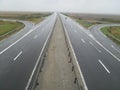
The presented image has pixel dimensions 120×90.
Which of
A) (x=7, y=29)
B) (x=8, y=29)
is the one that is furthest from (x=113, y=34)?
(x=7, y=29)

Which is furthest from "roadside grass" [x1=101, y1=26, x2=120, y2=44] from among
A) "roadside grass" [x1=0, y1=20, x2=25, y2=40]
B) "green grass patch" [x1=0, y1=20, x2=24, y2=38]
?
"green grass patch" [x1=0, y1=20, x2=24, y2=38]

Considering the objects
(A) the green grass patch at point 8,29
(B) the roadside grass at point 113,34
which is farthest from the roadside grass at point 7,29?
(B) the roadside grass at point 113,34

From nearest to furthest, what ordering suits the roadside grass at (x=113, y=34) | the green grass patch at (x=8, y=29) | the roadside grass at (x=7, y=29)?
the roadside grass at (x=113, y=34) < the roadside grass at (x=7, y=29) < the green grass patch at (x=8, y=29)

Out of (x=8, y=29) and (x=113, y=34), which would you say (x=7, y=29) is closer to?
(x=8, y=29)

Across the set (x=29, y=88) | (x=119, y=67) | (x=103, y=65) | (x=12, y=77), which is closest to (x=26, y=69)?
(x=12, y=77)

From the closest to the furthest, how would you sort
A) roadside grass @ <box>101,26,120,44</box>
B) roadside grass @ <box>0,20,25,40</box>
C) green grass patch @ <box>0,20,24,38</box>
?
1. roadside grass @ <box>101,26,120,44</box>
2. roadside grass @ <box>0,20,25,40</box>
3. green grass patch @ <box>0,20,24,38</box>

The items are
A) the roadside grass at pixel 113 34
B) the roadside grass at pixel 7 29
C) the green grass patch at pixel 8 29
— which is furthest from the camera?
the green grass patch at pixel 8 29

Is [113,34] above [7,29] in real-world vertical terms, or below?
below

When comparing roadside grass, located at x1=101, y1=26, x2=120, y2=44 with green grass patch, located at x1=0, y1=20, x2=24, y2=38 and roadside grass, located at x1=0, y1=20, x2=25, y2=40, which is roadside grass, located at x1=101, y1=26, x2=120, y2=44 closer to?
roadside grass, located at x1=0, y1=20, x2=25, y2=40

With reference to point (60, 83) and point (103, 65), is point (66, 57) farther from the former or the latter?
point (60, 83)

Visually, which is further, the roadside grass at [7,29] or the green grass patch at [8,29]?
the green grass patch at [8,29]

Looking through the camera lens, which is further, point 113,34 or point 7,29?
point 113,34

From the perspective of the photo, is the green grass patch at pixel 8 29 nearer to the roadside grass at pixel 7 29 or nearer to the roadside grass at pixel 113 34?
the roadside grass at pixel 7 29
